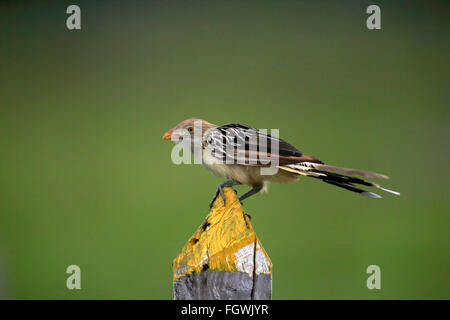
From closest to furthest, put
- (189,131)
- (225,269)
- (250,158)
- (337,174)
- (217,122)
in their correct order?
(225,269)
(337,174)
(250,158)
(189,131)
(217,122)

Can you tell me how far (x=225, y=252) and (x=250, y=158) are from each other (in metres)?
1.08

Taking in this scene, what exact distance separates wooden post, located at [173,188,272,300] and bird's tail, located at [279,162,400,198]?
86cm

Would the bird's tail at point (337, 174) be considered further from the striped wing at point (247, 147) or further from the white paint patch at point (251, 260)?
the white paint patch at point (251, 260)

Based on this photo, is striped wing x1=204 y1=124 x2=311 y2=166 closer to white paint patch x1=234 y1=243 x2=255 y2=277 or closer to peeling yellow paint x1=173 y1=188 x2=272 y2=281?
peeling yellow paint x1=173 y1=188 x2=272 y2=281

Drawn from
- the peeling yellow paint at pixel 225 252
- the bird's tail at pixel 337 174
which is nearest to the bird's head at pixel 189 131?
the bird's tail at pixel 337 174

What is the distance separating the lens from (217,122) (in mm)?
8531

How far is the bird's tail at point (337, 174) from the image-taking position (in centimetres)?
319

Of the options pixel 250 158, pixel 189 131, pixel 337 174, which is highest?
pixel 189 131

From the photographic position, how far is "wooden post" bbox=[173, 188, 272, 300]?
2512 mm

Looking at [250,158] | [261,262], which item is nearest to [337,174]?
[250,158]

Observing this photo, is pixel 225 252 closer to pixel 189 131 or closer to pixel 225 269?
pixel 225 269

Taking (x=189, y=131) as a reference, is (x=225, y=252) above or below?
below

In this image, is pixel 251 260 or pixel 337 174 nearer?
pixel 251 260
